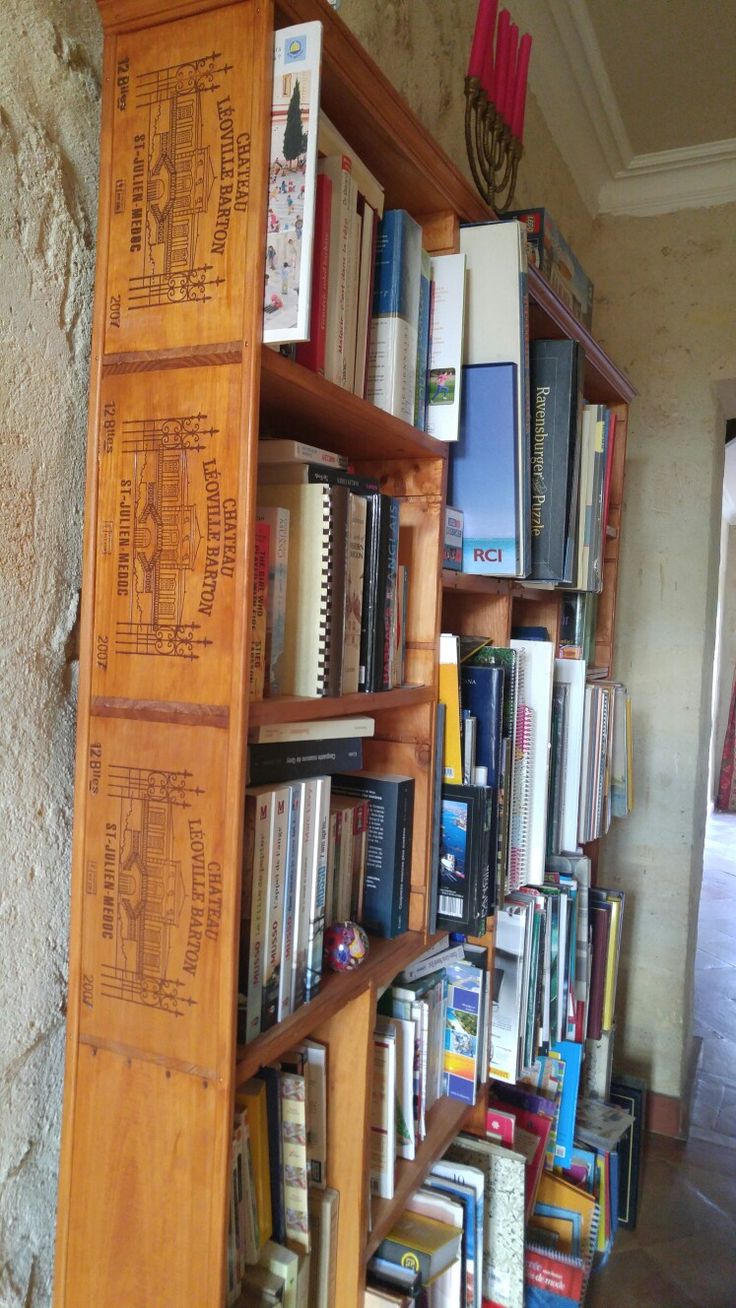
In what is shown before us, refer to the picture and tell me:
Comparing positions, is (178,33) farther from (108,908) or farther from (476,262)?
(108,908)

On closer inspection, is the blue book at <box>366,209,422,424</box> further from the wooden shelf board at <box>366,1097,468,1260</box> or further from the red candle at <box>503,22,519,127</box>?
the wooden shelf board at <box>366,1097,468,1260</box>

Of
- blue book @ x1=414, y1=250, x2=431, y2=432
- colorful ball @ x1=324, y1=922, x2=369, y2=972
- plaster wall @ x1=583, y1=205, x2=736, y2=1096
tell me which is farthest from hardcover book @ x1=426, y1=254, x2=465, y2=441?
plaster wall @ x1=583, y1=205, x2=736, y2=1096

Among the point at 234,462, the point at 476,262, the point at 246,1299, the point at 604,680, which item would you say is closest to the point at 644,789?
the point at 604,680

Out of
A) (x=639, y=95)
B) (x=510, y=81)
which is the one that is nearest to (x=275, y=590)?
(x=510, y=81)

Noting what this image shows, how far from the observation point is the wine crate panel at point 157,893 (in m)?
0.75

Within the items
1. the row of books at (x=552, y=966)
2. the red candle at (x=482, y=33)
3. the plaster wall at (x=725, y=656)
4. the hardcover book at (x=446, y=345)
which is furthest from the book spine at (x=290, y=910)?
the plaster wall at (x=725, y=656)

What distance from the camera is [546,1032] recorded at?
1628 mm

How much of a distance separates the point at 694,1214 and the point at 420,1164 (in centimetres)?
146

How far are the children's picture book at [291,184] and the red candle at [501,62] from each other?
0.84 metres

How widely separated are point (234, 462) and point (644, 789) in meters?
2.28

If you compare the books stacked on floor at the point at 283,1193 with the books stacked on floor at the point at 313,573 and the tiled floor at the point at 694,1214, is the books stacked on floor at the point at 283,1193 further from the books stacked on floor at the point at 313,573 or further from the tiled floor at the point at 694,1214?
the tiled floor at the point at 694,1214

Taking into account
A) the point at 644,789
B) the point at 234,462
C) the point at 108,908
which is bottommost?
the point at 644,789

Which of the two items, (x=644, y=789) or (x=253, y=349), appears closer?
(x=253, y=349)

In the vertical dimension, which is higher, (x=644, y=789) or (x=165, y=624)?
(x=165, y=624)
